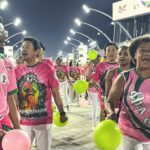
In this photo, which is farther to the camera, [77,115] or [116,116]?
[77,115]

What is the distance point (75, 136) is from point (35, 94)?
185 inches

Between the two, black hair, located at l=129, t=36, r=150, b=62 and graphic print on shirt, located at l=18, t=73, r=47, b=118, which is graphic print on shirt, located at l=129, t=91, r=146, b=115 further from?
graphic print on shirt, located at l=18, t=73, r=47, b=118

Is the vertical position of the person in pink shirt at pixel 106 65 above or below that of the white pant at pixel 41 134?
above

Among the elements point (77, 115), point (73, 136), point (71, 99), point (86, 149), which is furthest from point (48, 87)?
point (71, 99)

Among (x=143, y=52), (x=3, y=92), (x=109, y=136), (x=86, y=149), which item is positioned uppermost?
(x=143, y=52)

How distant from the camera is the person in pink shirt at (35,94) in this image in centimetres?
602

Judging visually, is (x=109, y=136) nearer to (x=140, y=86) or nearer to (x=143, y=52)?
(x=140, y=86)

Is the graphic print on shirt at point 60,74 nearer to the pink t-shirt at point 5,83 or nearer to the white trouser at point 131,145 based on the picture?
the white trouser at point 131,145

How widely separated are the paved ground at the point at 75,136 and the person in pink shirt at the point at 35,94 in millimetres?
3150

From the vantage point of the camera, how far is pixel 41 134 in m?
5.96

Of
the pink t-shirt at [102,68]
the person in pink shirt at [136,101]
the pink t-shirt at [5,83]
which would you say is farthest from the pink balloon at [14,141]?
the pink t-shirt at [102,68]

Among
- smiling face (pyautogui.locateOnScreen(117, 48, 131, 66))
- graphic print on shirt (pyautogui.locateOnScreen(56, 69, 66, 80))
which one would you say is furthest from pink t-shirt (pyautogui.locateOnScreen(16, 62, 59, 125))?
graphic print on shirt (pyautogui.locateOnScreen(56, 69, 66, 80))

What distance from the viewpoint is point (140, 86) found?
4.34m

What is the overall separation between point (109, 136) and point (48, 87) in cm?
227
